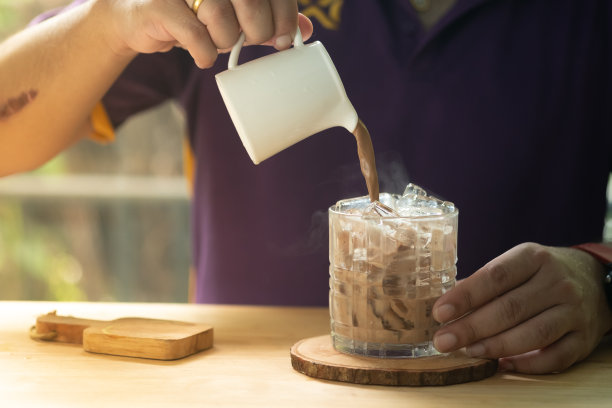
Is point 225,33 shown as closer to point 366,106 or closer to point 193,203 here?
point 366,106

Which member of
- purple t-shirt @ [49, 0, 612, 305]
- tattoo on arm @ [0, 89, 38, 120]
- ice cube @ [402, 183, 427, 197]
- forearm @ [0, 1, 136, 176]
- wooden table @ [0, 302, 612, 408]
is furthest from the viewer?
purple t-shirt @ [49, 0, 612, 305]

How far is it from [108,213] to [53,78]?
2127mm

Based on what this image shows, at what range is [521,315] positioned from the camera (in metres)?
1.25

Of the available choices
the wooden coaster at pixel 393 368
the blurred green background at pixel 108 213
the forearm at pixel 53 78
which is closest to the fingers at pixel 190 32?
the forearm at pixel 53 78

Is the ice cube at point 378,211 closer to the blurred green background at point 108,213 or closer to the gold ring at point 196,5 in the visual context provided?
the gold ring at point 196,5

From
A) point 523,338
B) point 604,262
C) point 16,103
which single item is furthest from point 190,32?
point 604,262

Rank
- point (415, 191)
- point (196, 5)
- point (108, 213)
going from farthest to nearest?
point (108, 213), point (415, 191), point (196, 5)

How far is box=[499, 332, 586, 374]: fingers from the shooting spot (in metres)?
1.22

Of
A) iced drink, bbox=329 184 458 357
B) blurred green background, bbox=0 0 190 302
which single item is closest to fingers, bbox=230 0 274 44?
iced drink, bbox=329 184 458 357

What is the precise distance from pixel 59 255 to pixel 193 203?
2179 millimetres

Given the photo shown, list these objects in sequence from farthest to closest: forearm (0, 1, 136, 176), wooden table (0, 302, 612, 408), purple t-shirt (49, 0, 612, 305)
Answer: purple t-shirt (49, 0, 612, 305) < forearm (0, 1, 136, 176) < wooden table (0, 302, 612, 408)

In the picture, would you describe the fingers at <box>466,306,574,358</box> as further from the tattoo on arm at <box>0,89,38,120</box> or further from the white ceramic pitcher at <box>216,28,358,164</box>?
the tattoo on arm at <box>0,89,38,120</box>

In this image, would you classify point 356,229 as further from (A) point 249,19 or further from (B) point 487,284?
(A) point 249,19

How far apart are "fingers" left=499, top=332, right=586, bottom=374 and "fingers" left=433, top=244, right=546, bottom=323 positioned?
11 cm
